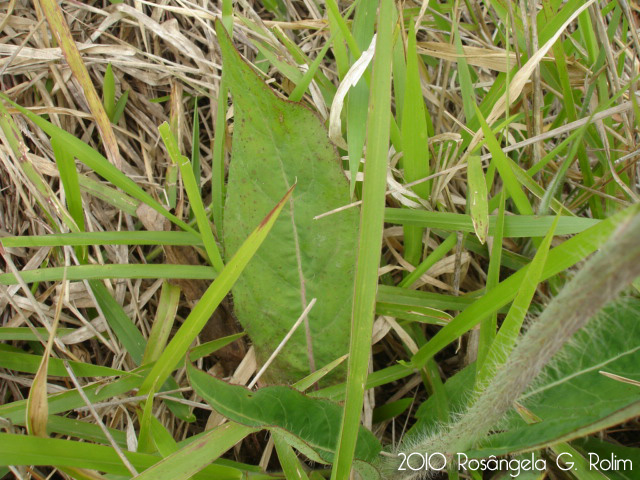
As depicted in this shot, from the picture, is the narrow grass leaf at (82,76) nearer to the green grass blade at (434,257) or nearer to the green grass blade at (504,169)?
the green grass blade at (434,257)

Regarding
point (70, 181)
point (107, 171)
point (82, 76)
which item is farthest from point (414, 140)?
point (82, 76)

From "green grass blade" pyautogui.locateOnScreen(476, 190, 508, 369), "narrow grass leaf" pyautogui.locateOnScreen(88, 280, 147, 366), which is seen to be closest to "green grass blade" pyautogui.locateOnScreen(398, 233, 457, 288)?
"green grass blade" pyautogui.locateOnScreen(476, 190, 508, 369)

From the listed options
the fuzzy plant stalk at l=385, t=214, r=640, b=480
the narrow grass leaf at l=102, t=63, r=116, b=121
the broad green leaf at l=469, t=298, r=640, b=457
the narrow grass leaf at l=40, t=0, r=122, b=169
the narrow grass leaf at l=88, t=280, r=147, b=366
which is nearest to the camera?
the fuzzy plant stalk at l=385, t=214, r=640, b=480

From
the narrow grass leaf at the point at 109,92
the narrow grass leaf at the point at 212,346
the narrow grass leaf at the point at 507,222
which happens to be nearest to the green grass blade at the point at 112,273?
the narrow grass leaf at the point at 212,346

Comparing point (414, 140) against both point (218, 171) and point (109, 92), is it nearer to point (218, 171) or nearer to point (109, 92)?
point (218, 171)

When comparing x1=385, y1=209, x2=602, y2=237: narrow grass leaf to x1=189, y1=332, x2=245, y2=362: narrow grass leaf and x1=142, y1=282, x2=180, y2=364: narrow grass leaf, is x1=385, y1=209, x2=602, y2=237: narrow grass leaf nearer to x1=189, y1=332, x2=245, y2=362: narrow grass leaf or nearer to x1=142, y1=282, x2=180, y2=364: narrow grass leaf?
x1=189, y1=332, x2=245, y2=362: narrow grass leaf
